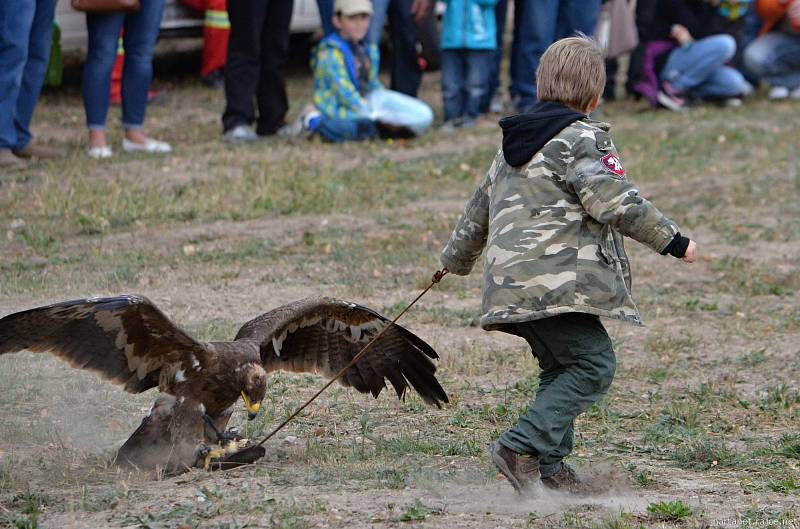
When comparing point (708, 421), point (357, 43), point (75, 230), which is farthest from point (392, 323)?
point (357, 43)

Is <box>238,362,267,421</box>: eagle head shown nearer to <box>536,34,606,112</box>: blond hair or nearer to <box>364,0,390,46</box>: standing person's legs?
<box>536,34,606,112</box>: blond hair

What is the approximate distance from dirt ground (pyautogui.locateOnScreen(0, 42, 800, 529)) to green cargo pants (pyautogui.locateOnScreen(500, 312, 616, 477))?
27 cm

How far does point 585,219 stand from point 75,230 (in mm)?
5150

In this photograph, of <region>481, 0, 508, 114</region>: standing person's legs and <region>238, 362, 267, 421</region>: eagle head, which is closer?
<region>238, 362, 267, 421</region>: eagle head

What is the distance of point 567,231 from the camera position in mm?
4496

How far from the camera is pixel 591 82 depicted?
181 inches

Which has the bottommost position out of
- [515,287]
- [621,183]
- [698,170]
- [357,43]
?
[698,170]

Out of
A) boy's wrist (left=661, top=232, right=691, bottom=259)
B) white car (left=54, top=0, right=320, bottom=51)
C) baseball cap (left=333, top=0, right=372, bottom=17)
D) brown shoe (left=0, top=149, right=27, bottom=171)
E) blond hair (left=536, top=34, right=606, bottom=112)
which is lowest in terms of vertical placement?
brown shoe (left=0, top=149, right=27, bottom=171)

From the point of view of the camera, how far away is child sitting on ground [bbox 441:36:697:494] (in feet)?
14.5

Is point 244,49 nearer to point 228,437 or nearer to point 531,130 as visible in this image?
point 228,437

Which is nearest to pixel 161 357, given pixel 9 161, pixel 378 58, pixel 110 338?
pixel 110 338

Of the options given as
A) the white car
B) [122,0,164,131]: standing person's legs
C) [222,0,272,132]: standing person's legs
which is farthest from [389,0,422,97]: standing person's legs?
[122,0,164,131]: standing person's legs

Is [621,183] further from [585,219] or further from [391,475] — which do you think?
[391,475]

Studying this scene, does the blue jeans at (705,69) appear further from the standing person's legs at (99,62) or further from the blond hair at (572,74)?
the blond hair at (572,74)
